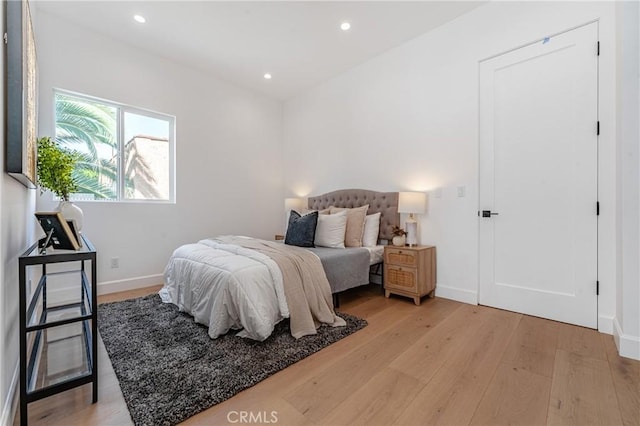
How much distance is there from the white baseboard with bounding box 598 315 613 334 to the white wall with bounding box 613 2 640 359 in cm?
30

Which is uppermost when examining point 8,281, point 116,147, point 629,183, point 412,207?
point 116,147

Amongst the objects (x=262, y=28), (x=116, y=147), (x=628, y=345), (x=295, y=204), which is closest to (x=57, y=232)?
(x=116, y=147)

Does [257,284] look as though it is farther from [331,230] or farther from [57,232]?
[331,230]

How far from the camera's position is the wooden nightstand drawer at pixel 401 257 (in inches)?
116

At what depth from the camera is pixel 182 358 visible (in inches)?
72.4

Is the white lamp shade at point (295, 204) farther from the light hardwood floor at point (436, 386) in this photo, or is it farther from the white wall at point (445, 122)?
the light hardwood floor at point (436, 386)

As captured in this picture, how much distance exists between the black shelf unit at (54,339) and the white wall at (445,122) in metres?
3.07

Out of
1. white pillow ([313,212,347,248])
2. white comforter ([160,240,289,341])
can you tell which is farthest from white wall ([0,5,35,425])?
white pillow ([313,212,347,248])

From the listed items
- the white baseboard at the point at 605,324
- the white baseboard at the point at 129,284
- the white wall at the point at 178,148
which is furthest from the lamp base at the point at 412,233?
the white baseboard at the point at 129,284

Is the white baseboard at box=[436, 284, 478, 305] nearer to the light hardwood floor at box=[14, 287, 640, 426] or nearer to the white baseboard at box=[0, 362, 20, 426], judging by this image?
the light hardwood floor at box=[14, 287, 640, 426]

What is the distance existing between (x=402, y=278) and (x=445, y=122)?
179 cm

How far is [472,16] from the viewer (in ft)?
9.74

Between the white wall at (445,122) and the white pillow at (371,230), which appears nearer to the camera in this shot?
the white wall at (445,122)

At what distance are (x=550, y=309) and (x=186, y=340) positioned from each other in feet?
10.00
